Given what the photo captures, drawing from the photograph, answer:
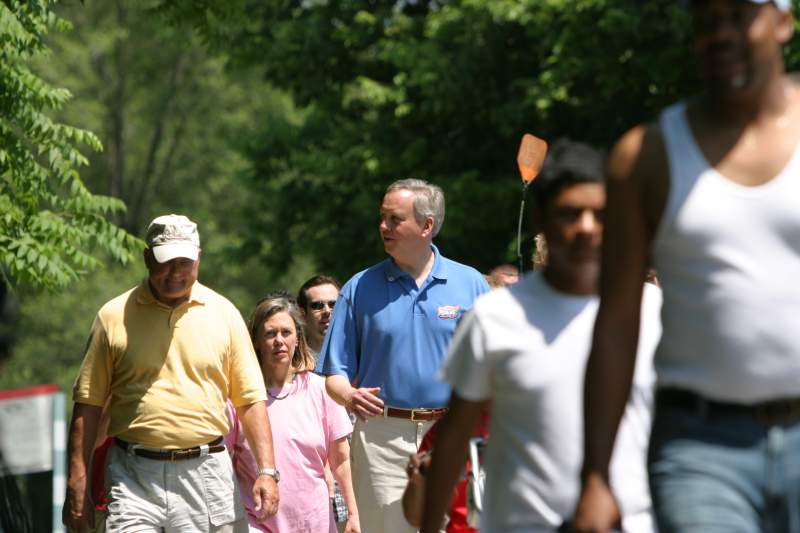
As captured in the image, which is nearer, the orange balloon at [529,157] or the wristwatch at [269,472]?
the wristwatch at [269,472]

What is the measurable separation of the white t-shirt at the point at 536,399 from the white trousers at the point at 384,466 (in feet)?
13.7

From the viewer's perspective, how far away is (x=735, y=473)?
12.3 feet

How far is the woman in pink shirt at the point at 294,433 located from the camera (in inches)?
354

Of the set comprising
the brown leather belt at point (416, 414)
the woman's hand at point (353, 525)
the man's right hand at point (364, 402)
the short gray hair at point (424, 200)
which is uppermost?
the short gray hair at point (424, 200)

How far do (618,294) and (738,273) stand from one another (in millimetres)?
291

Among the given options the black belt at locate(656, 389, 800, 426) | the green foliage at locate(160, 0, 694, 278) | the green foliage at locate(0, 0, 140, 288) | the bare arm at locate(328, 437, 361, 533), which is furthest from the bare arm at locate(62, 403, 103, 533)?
the green foliage at locate(160, 0, 694, 278)

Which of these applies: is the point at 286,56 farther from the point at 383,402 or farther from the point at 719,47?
the point at 719,47

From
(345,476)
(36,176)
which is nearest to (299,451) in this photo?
(345,476)

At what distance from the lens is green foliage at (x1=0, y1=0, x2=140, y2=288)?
35.7ft

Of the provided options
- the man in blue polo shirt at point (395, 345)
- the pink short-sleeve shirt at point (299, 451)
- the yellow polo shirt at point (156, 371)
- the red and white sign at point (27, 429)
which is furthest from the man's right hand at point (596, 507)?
the pink short-sleeve shirt at point (299, 451)

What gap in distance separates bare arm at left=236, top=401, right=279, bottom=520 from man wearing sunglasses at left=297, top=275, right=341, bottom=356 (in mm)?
Result: 2529

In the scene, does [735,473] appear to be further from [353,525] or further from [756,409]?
[353,525]

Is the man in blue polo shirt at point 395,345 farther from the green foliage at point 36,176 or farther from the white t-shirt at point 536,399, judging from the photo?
the white t-shirt at point 536,399

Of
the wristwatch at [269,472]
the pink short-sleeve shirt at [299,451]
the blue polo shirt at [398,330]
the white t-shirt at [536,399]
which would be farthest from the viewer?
the pink short-sleeve shirt at [299,451]
